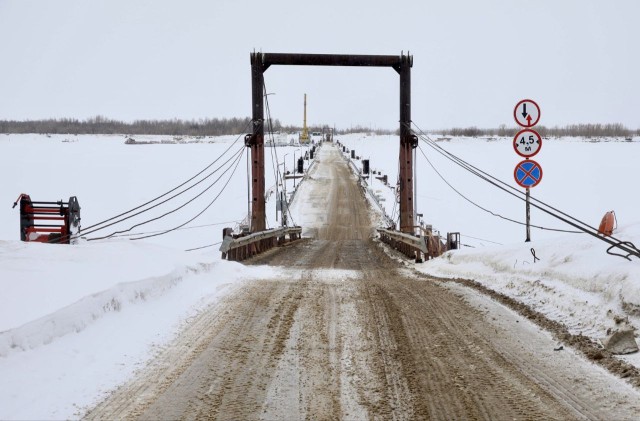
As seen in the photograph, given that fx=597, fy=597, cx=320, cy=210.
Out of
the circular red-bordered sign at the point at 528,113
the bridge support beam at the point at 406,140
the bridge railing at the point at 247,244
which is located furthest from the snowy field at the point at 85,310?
the bridge support beam at the point at 406,140

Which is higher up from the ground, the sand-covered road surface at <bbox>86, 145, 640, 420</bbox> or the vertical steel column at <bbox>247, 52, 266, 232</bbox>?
the vertical steel column at <bbox>247, 52, 266, 232</bbox>

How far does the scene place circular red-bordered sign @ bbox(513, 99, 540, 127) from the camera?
12.5 metres

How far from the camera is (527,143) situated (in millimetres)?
12438

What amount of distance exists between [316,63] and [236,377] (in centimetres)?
2045

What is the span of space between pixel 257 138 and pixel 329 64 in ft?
14.2

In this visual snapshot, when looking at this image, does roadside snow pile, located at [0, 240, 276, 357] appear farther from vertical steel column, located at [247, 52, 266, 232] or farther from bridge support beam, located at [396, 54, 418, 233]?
bridge support beam, located at [396, 54, 418, 233]

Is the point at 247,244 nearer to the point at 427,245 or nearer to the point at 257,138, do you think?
the point at 257,138

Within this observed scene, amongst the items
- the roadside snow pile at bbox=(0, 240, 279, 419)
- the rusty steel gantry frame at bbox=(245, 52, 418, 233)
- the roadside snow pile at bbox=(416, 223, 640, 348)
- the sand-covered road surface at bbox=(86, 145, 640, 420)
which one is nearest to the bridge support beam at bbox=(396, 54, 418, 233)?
the rusty steel gantry frame at bbox=(245, 52, 418, 233)

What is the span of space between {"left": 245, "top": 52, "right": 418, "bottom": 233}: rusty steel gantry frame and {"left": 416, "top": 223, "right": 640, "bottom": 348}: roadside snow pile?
12.2 meters

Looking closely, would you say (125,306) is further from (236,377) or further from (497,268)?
(497,268)

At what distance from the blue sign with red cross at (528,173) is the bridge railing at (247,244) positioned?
7.71 m

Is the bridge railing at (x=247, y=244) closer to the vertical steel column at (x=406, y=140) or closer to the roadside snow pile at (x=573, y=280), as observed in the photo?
the vertical steel column at (x=406, y=140)

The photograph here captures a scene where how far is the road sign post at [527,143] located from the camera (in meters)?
12.3

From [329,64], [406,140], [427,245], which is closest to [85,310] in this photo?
[427,245]
